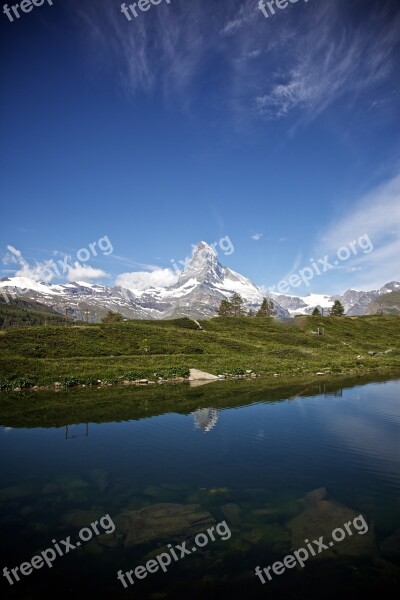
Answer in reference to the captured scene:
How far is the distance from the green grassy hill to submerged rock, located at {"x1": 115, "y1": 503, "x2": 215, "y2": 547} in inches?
1437

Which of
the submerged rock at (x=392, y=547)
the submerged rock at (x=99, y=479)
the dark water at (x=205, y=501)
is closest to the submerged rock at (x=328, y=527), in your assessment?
the dark water at (x=205, y=501)

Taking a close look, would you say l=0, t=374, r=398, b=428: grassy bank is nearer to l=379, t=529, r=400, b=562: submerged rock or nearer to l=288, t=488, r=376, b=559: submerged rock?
l=288, t=488, r=376, b=559: submerged rock

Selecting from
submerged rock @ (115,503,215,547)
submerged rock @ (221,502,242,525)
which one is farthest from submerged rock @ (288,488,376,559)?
submerged rock @ (115,503,215,547)

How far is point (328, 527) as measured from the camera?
13789mm

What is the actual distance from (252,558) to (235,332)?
321ft

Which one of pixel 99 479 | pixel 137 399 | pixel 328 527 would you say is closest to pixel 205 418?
pixel 137 399

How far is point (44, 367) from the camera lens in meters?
52.5

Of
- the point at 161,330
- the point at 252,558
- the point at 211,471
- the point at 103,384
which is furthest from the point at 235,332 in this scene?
the point at 252,558

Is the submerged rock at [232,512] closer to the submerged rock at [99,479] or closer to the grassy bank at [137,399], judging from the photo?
the submerged rock at [99,479]

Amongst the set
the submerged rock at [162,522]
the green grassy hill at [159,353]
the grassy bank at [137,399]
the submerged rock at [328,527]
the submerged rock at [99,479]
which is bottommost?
the submerged rock at [328,527]

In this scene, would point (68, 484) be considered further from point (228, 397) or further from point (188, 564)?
point (228, 397)

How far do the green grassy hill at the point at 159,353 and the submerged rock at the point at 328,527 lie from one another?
128 ft

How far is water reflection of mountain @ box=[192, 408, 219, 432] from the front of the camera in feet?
91.6

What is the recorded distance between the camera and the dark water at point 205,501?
11.1 meters
